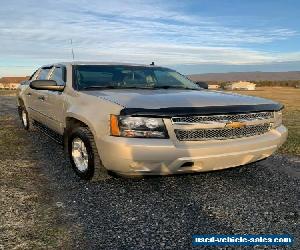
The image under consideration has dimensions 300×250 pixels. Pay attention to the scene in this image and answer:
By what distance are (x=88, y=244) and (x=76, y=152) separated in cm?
204

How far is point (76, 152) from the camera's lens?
512cm

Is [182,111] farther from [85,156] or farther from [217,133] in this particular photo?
[85,156]

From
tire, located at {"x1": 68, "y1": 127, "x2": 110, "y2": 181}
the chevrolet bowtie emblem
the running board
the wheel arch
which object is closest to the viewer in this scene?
the chevrolet bowtie emblem

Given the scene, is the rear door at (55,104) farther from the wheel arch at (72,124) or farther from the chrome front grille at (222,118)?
the chrome front grille at (222,118)

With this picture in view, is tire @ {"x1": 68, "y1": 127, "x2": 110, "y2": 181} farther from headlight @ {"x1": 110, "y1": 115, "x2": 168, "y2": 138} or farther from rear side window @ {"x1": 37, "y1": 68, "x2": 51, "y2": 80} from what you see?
rear side window @ {"x1": 37, "y1": 68, "x2": 51, "y2": 80}

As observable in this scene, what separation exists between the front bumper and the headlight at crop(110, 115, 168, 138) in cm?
7

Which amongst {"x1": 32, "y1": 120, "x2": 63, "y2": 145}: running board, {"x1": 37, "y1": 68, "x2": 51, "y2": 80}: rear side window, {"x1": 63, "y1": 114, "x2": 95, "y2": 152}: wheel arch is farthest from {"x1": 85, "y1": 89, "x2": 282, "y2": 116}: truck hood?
{"x1": 37, "y1": 68, "x2": 51, "y2": 80}: rear side window

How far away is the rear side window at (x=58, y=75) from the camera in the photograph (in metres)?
5.92

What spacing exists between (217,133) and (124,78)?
2.17 m

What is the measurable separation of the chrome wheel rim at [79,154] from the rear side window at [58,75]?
1156 mm

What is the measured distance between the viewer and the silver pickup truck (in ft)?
13.3

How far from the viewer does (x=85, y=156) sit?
4883mm

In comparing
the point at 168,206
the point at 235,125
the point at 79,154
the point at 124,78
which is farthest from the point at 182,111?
the point at 124,78

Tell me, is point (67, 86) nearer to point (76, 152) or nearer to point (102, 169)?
point (76, 152)
